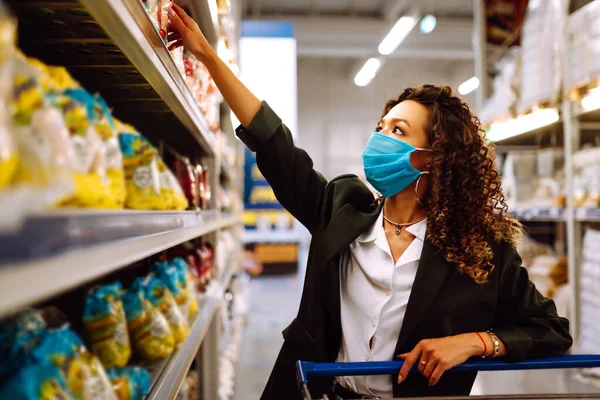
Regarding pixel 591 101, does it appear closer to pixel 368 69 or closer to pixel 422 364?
pixel 422 364

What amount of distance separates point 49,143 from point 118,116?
117 centimetres

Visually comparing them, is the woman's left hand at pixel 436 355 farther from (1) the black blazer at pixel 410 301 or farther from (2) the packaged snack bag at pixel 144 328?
(2) the packaged snack bag at pixel 144 328

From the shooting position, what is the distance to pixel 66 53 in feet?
3.52

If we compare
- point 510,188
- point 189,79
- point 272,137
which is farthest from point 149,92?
point 510,188

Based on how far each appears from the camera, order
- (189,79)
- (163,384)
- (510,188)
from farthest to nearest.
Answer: (510,188) < (189,79) < (163,384)

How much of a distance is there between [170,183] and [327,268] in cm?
56

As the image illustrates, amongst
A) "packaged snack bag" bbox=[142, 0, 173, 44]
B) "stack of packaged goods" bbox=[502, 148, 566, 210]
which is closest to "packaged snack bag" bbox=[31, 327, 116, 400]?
"packaged snack bag" bbox=[142, 0, 173, 44]

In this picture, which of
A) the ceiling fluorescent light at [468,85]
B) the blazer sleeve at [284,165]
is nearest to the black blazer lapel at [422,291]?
the blazer sleeve at [284,165]

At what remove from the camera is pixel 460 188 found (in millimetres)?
1569

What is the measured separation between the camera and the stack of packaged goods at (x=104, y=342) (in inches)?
27.0

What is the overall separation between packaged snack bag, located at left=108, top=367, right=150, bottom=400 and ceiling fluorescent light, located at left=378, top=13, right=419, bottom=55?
8.06 meters

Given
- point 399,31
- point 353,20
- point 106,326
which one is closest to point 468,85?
point 353,20

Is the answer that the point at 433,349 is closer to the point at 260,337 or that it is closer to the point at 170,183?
the point at 170,183

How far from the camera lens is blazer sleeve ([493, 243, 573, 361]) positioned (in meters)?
1.40
